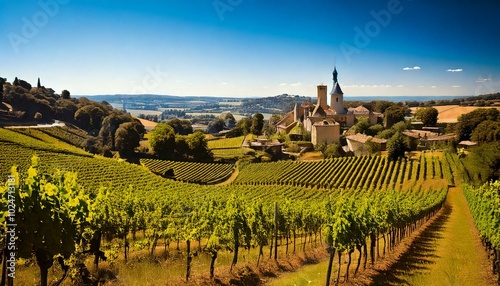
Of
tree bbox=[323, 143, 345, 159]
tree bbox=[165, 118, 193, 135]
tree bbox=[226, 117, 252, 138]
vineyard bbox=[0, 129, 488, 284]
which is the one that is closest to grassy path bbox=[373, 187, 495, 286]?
vineyard bbox=[0, 129, 488, 284]

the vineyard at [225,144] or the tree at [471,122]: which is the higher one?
the tree at [471,122]

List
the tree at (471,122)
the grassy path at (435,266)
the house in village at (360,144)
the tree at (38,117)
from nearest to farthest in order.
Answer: the grassy path at (435,266), the house in village at (360,144), the tree at (471,122), the tree at (38,117)

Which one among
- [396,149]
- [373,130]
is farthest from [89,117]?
[396,149]

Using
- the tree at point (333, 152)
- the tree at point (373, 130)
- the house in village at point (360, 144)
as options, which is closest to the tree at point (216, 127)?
the tree at point (373, 130)

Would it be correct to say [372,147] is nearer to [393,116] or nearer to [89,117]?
[393,116]

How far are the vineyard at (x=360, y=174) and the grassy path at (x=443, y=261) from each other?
17700mm

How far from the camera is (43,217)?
685 cm

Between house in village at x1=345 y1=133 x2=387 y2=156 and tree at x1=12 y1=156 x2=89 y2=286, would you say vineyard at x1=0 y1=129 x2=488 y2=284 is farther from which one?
house in village at x1=345 y1=133 x2=387 y2=156

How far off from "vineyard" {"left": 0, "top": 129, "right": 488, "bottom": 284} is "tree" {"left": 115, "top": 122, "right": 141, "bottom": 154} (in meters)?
9.89

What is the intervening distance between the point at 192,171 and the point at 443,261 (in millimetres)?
45926

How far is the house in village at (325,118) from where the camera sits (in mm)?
74812

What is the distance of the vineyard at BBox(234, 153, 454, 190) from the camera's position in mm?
44562

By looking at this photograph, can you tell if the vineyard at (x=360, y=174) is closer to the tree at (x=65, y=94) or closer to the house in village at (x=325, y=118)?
the house in village at (x=325, y=118)

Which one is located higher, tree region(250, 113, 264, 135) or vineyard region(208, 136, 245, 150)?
tree region(250, 113, 264, 135)
